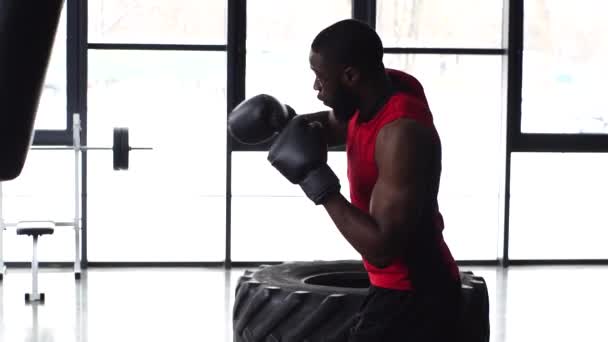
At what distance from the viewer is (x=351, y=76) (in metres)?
1.88

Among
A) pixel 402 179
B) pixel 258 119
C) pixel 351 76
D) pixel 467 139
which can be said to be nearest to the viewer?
pixel 402 179

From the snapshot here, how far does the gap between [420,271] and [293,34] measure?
4.34m

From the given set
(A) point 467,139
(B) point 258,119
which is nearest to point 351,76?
(B) point 258,119

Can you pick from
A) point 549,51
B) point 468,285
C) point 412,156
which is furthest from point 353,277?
point 549,51

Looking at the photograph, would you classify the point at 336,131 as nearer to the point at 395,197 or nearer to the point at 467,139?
the point at 395,197

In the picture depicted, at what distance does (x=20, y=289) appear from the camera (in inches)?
206

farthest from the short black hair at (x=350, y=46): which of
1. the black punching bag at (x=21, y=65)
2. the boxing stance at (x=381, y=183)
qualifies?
the black punching bag at (x=21, y=65)

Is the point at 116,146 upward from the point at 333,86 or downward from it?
downward

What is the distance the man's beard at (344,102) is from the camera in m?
1.89

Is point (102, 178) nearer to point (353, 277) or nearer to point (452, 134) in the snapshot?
point (452, 134)

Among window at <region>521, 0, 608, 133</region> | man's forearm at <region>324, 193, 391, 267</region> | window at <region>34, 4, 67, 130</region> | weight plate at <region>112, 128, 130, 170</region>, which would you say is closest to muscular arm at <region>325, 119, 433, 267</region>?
man's forearm at <region>324, 193, 391, 267</region>

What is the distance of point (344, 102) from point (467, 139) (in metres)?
4.54

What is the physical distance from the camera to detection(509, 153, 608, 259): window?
20.7ft

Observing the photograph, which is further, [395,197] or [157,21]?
[157,21]
